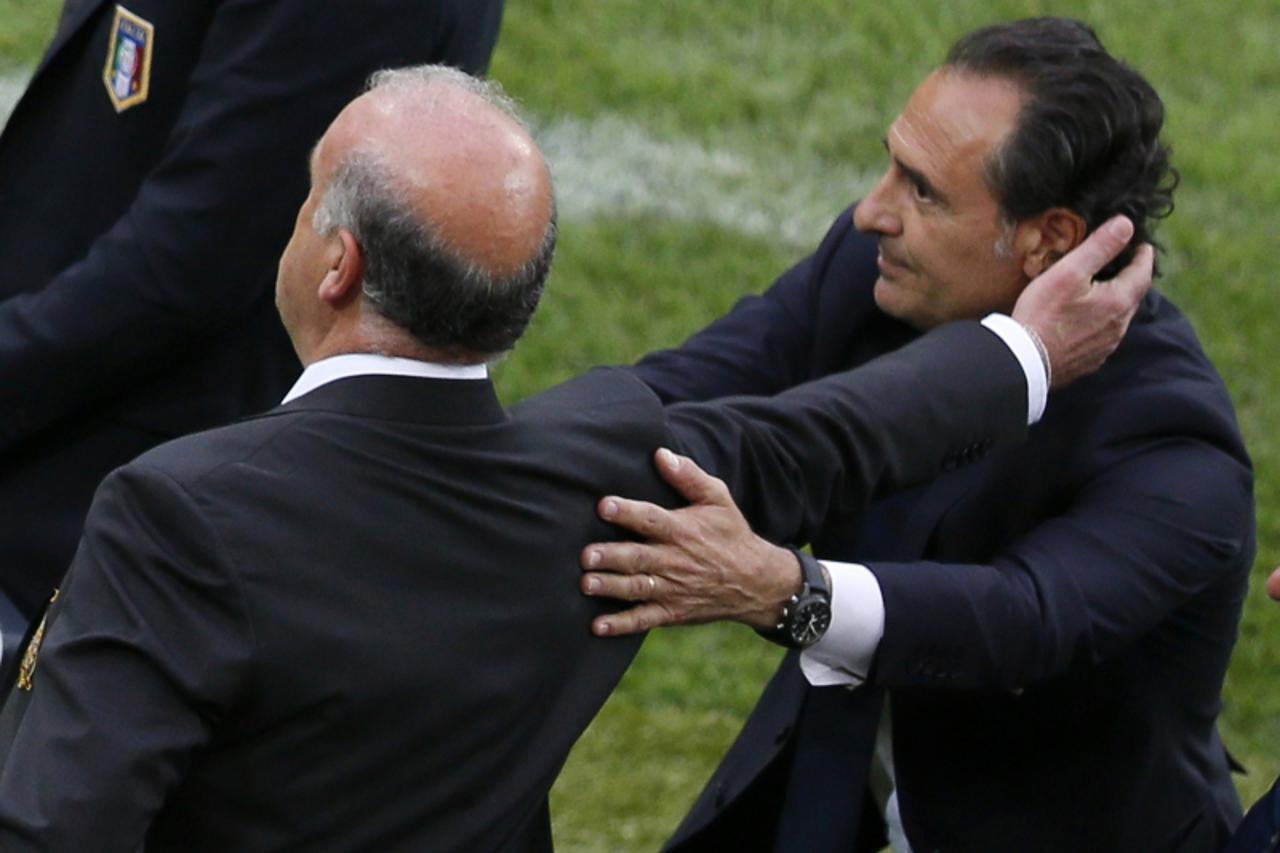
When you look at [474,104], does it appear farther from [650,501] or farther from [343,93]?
[343,93]

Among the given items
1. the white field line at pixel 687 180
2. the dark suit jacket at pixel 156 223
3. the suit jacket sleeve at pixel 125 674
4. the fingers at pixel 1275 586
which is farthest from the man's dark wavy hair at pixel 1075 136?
the white field line at pixel 687 180

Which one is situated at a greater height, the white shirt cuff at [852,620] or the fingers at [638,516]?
the fingers at [638,516]

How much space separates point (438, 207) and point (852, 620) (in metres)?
0.84

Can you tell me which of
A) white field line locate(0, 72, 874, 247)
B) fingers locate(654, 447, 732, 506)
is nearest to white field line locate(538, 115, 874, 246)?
white field line locate(0, 72, 874, 247)

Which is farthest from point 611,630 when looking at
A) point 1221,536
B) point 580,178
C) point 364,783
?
point 580,178

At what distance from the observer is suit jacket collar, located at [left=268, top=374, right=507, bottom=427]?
7.06 feet

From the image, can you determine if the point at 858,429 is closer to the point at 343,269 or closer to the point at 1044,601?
the point at 1044,601

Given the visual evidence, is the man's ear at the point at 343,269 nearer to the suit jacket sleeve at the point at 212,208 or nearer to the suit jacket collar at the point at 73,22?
the suit jacket sleeve at the point at 212,208

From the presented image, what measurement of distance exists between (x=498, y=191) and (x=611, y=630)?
1.56ft

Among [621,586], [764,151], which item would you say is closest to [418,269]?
[621,586]

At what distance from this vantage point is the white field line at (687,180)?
651cm

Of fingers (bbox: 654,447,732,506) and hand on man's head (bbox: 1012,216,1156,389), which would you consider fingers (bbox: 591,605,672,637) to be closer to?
fingers (bbox: 654,447,732,506)

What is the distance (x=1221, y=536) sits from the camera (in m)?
2.83

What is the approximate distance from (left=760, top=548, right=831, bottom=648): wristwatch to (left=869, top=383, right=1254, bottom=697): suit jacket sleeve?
0.11 metres
